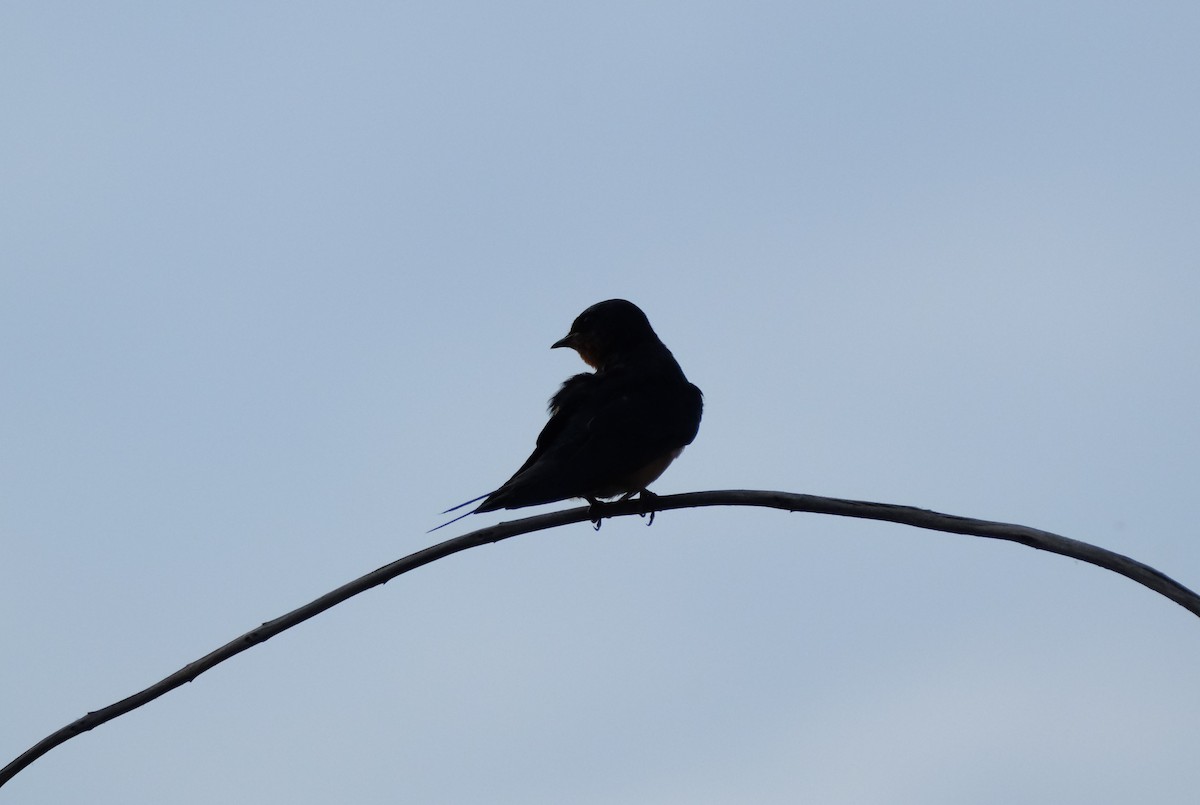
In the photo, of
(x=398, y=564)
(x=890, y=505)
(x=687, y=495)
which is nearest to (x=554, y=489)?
(x=687, y=495)

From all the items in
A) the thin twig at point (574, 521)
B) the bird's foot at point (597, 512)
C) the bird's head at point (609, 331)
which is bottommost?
the thin twig at point (574, 521)

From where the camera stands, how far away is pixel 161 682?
2.90m

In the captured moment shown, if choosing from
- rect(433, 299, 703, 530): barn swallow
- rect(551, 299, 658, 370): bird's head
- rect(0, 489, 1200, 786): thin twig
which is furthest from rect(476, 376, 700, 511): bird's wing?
rect(0, 489, 1200, 786): thin twig

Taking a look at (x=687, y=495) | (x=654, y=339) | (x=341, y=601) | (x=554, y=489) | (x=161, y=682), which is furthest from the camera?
(x=654, y=339)

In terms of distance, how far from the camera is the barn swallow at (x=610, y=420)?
551 cm

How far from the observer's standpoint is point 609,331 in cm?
732

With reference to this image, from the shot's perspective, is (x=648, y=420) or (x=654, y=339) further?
(x=654, y=339)

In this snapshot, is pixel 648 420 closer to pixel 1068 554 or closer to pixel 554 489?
pixel 554 489

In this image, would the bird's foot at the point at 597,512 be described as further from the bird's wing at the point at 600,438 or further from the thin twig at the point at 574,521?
the thin twig at the point at 574,521

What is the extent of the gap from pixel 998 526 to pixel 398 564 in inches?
55.1

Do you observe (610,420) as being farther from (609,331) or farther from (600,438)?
(609,331)

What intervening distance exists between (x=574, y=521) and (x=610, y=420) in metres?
2.55

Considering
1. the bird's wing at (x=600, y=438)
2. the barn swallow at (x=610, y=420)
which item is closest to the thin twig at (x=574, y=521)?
the barn swallow at (x=610, y=420)

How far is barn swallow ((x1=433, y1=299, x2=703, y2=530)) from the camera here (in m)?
5.51
